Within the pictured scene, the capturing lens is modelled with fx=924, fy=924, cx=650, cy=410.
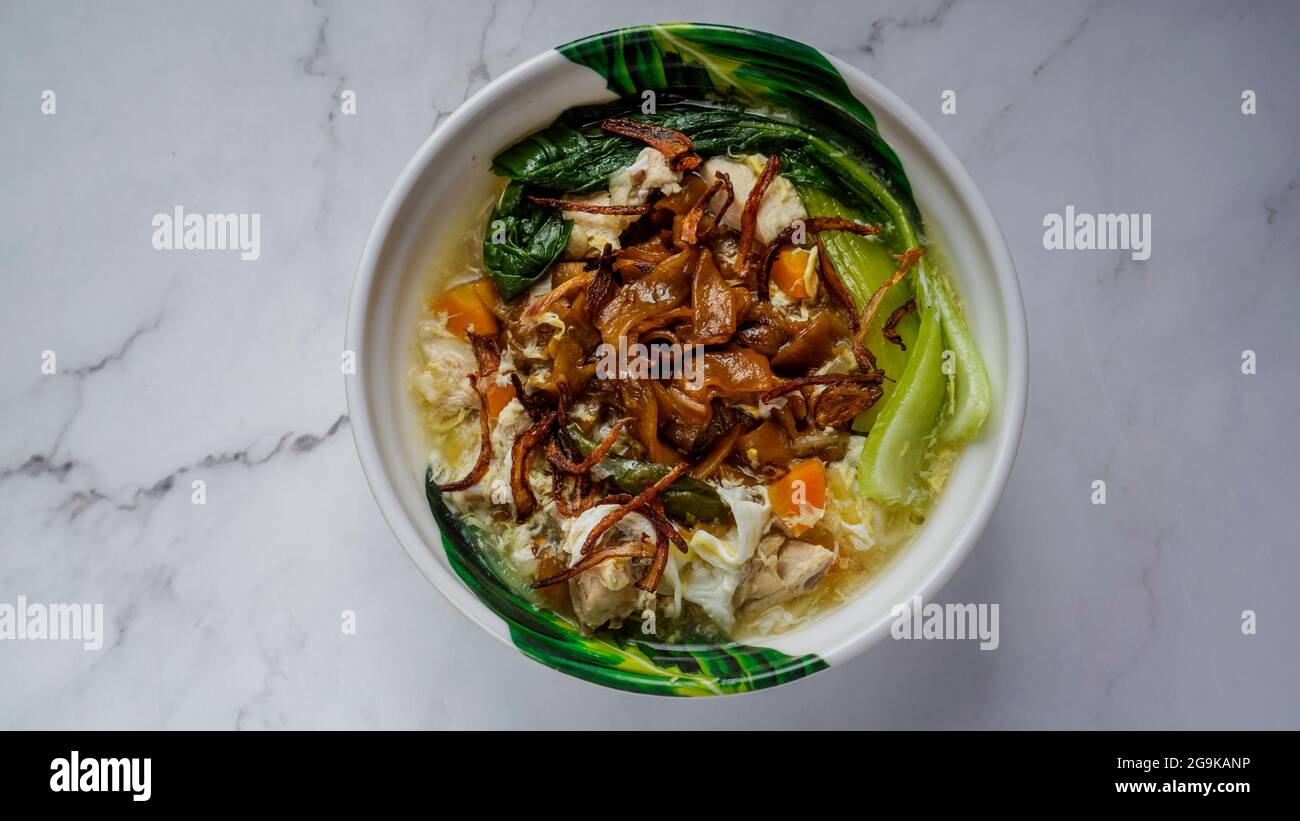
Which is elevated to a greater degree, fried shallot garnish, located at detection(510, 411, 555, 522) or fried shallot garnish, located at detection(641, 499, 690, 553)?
fried shallot garnish, located at detection(510, 411, 555, 522)

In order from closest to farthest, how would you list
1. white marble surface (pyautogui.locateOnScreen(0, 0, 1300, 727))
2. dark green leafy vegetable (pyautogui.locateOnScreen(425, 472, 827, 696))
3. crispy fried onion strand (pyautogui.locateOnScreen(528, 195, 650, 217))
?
dark green leafy vegetable (pyautogui.locateOnScreen(425, 472, 827, 696)) < crispy fried onion strand (pyautogui.locateOnScreen(528, 195, 650, 217)) < white marble surface (pyautogui.locateOnScreen(0, 0, 1300, 727))

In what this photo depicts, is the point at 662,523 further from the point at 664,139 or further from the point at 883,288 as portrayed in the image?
the point at 664,139

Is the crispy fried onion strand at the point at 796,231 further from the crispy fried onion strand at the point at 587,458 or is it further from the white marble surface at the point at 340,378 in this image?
the white marble surface at the point at 340,378

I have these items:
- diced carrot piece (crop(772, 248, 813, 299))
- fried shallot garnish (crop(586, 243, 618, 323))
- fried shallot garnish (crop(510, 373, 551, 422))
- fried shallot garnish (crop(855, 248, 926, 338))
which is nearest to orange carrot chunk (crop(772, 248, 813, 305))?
diced carrot piece (crop(772, 248, 813, 299))

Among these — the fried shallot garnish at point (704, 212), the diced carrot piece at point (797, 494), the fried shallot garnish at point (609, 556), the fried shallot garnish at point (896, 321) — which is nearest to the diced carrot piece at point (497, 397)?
the fried shallot garnish at point (609, 556)

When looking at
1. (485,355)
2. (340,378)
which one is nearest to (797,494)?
(485,355)

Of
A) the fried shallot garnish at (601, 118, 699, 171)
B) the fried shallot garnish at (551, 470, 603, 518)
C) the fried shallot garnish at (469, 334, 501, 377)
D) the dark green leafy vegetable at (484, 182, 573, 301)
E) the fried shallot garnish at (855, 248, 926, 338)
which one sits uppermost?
the fried shallot garnish at (601, 118, 699, 171)

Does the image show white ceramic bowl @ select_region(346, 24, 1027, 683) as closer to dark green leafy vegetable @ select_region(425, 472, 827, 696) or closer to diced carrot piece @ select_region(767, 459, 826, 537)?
dark green leafy vegetable @ select_region(425, 472, 827, 696)

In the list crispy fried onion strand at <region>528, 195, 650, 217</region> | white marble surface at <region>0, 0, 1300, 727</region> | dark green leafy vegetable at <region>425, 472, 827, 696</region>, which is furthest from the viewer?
white marble surface at <region>0, 0, 1300, 727</region>
